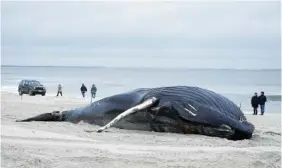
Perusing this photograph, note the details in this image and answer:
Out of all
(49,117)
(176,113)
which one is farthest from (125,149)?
(49,117)

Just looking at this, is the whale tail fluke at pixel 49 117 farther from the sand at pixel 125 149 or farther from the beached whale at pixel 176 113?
the sand at pixel 125 149

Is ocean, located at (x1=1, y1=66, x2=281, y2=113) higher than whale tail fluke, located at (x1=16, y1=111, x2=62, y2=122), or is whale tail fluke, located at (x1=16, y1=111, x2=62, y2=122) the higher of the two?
ocean, located at (x1=1, y1=66, x2=281, y2=113)

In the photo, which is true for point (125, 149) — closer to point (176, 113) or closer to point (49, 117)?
point (176, 113)

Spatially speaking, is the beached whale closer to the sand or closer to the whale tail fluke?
the sand

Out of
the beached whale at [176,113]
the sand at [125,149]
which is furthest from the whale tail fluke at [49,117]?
the sand at [125,149]

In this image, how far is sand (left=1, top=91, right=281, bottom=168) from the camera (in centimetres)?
723

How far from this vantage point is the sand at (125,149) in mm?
7234

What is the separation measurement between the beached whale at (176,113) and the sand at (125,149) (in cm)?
31

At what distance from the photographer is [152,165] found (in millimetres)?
7293

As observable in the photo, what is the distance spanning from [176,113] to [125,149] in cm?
278

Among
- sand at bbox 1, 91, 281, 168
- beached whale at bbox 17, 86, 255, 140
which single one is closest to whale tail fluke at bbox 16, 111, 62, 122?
beached whale at bbox 17, 86, 255, 140

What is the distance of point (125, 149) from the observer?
8508mm

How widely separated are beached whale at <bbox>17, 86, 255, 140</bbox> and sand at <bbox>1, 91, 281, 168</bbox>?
315 mm

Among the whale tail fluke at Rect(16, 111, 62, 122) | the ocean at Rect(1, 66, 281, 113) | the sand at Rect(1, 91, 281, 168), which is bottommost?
the sand at Rect(1, 91, 281, 168)
